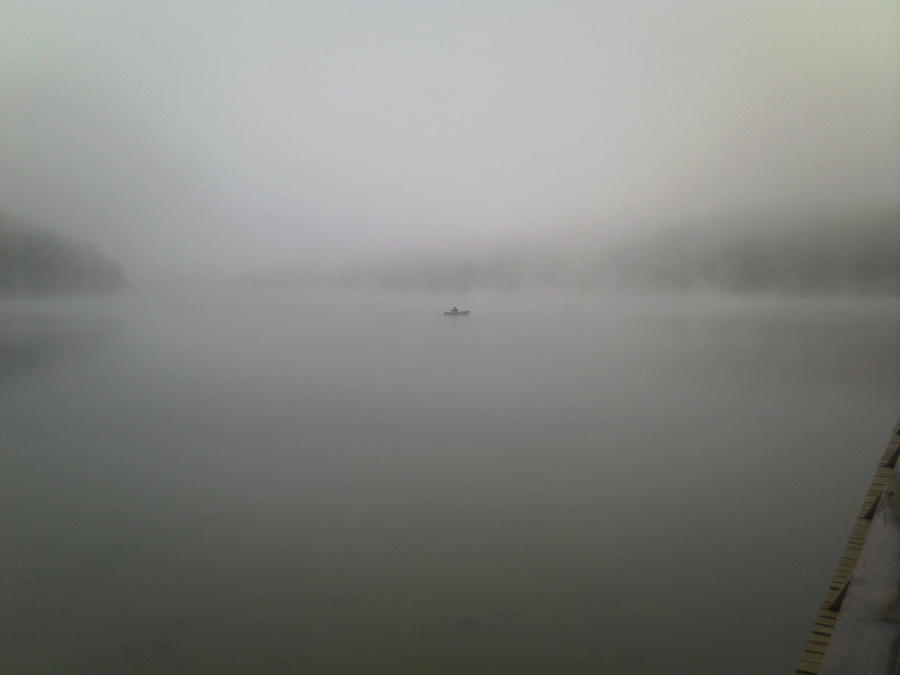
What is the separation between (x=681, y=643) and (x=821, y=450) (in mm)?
4977

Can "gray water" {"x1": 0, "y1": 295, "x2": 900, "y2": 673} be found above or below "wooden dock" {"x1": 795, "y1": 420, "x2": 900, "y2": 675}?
below

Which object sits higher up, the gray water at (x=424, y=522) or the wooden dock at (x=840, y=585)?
the wooden dock at (x=840, y=585)

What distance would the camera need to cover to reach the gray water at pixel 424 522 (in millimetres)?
3543

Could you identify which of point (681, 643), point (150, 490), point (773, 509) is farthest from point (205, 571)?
point (773, 509)

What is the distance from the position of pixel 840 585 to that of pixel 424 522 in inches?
107

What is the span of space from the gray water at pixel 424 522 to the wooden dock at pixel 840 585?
26 cm

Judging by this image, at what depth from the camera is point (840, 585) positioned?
358 cm

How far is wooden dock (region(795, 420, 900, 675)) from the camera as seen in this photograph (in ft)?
9.38

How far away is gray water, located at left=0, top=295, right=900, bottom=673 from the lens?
354 centimetres

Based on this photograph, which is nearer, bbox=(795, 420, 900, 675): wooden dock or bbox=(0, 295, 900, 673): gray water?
bbox=(795, 420, 900, 675): wooden dock

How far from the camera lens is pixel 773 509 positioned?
18.1ft

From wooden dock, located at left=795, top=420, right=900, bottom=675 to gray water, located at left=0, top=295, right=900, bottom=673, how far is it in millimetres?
260

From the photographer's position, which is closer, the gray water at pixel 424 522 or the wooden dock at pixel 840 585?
the wooden dock at pixel 840 585

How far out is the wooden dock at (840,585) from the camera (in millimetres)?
2859
